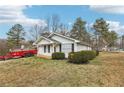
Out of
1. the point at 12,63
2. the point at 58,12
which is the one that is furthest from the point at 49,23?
the point at 12,63

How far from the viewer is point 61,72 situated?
17.2 meters

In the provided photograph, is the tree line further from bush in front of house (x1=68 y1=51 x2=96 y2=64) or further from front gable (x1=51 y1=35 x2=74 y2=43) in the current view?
bush in front of house (x1=68 y1=51 x2=96 y2=64)

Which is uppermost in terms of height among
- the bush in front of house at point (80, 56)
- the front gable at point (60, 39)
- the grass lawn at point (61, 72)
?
the front gable at point (60, 39)

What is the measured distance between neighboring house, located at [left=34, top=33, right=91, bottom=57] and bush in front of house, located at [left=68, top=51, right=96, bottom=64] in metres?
0.12

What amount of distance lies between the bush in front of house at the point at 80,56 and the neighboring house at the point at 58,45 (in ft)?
0.39

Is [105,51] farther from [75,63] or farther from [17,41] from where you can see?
[17,41]

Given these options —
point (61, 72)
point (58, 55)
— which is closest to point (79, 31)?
point (58, 55)

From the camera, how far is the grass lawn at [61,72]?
16.9 m

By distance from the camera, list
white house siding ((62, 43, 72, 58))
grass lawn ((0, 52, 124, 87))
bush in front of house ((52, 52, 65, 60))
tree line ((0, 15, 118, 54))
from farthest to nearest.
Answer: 1. white house siding ((62, 43, 72, 58))
2. bush in front of house ((52, 52, 65, 60))
3. tree line ((0, 15, 118, 54))
4. grass lawn ((0, 52, 124, 87))

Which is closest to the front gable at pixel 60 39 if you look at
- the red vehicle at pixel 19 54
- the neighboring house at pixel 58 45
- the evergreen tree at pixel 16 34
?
the neighboring house at pixel 58 45

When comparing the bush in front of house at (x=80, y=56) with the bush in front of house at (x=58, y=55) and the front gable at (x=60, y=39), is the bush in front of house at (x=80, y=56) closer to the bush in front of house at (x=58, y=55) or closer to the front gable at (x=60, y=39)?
the bush in front of house at (x=58, y=55)

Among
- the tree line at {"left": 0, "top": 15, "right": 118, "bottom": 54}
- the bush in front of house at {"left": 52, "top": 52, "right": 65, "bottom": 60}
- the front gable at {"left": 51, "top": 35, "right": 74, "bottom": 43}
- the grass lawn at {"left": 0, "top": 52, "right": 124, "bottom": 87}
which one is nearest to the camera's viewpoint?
the grass lawn at {"left": 0, "top": 52, "right": 124, "bottom": 87}

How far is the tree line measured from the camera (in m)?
17.0

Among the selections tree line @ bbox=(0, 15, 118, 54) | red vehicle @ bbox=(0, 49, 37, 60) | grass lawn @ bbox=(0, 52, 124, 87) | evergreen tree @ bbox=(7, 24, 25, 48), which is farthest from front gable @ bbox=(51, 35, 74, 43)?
evergreen tree @ bbox=(7, 24, 25, 48)
